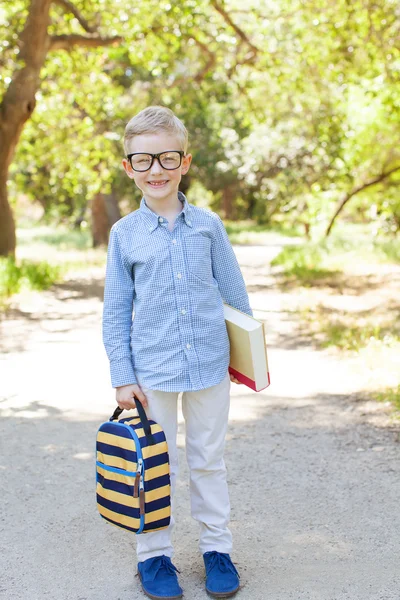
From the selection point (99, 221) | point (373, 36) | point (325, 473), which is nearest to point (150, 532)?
point (325, 473)

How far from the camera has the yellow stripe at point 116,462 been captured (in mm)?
2723

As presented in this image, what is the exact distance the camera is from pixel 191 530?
11.6 feet

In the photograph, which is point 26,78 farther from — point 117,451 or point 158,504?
point 158,504

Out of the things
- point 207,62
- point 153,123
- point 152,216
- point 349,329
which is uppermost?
point 207,62

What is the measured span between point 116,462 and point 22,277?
1013 cm

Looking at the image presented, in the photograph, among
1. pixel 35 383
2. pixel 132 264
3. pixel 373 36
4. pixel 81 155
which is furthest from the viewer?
pixel 81 155

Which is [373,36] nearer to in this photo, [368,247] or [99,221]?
[368,247]

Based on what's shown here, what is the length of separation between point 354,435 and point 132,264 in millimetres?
2594

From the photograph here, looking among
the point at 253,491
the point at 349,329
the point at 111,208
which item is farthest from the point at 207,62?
the point at 253,491

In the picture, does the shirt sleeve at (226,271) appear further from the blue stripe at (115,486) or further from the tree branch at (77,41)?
the tree branch at (77,41)

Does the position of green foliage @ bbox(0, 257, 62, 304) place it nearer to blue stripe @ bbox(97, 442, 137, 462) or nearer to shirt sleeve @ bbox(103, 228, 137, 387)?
shirt sleeve @ bbox(103, 228, 137, 387)

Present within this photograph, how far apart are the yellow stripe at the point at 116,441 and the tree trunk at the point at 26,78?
984 centimetres

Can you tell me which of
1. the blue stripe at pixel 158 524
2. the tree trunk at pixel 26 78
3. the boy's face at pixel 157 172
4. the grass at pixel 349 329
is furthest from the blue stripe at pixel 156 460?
the tree trunk at pixel 26 78

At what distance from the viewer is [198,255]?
289 centimetres
